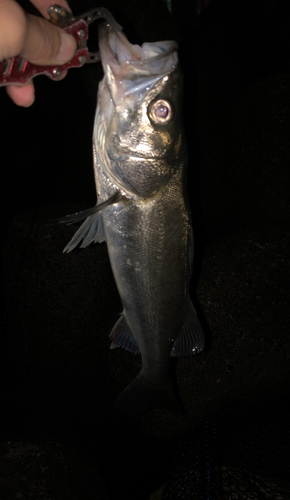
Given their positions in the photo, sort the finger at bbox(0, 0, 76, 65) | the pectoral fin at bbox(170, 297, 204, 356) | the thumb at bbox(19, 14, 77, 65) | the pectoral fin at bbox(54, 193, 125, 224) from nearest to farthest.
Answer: the finger at bbox(0, 0, 76, 65) < the thumb at bbox(19, 14, 77, 65) < the pectoral fin at bbox(54, 193, 125, 224) < the pectoral fin at bbox(170, 297, 204, 356)

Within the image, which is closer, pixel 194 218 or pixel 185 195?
pixel 185 195

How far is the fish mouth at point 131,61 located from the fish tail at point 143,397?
1.88 m

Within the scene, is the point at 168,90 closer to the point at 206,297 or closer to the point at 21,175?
the point at 206,297

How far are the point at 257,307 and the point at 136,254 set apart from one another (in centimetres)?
193

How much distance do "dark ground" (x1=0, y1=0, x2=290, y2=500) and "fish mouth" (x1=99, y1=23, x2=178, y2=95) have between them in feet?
6.91

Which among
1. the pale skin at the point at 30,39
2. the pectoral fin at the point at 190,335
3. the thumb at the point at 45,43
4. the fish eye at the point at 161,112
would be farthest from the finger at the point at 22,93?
the pectoral fin at the point at 190,335

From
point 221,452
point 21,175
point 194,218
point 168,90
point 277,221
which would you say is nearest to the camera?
point 168,90

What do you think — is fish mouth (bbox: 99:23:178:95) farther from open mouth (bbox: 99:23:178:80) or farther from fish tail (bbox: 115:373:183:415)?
fish tail (bbox: 115:373:183:415)

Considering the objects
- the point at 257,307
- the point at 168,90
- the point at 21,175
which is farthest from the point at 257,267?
the point at 21,175

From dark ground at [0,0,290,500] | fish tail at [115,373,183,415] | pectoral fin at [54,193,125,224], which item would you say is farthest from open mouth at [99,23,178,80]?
dark ground at [0,0,290,500]

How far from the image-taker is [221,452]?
2752mm

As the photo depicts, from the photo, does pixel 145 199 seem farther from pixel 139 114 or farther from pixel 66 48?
pixel 66 48

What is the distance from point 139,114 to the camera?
1620 millimetres

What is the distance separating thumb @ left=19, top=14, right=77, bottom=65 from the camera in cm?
133
